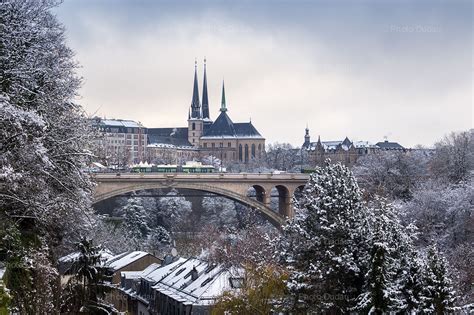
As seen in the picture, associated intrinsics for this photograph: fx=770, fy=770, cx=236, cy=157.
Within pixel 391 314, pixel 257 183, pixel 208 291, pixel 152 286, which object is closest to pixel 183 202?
pixel 257 183

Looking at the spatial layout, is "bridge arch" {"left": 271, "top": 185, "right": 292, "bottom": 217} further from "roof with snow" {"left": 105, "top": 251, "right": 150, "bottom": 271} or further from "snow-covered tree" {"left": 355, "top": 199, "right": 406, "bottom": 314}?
"snow-covered tree" {"left": 355, "top": 199, "right": 406, "bottom": 314}

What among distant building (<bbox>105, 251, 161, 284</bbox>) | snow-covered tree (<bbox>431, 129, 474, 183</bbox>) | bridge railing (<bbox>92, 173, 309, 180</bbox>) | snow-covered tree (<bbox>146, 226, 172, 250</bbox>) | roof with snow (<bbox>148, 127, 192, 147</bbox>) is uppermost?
roof with snow (<bbox>148, 127, 192, 147</bbox>)

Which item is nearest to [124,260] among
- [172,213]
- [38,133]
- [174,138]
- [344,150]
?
[38,133]

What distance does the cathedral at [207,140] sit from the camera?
166m

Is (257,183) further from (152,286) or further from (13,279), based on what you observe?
(13,279)

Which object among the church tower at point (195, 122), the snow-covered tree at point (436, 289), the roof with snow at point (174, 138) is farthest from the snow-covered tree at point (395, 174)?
the roof with snow at point (174, 138)

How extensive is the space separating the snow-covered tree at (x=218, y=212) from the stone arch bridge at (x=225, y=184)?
22730 millimetres

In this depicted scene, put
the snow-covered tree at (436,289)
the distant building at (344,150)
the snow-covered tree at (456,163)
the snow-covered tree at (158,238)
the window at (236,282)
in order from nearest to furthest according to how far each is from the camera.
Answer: the snow-covered tree at (436,289) < the window at (236,282) < the snow-covered tree at (456,163) < the snow-covered tree at (158,238) < the distant building at (344,150)

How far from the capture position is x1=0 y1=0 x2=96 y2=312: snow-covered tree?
18578mm

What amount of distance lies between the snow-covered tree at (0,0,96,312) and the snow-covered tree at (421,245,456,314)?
1095 centimetres

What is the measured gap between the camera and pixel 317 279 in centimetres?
2680

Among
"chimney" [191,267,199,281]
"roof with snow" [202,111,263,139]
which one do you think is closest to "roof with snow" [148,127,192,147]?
"roof with snow" [202,111,263,139]

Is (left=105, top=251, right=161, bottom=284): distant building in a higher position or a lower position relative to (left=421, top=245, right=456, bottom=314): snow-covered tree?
lower

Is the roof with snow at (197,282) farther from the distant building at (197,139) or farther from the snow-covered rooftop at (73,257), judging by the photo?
the distant building at (197,139)
